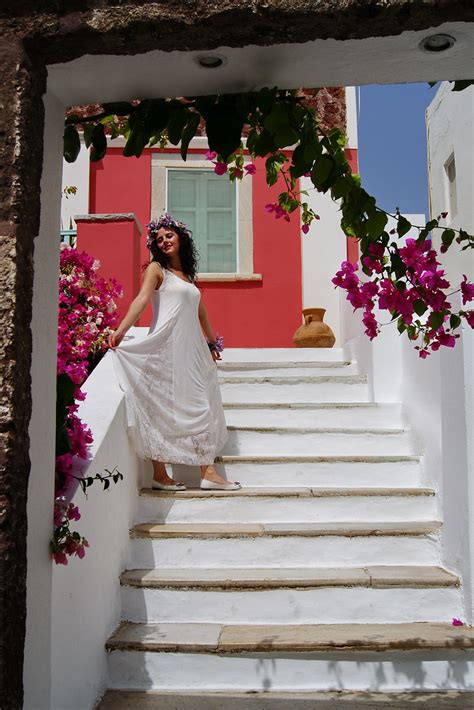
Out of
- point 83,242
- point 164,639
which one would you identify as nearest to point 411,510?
point 164,639

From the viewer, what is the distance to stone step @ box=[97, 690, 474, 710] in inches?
120

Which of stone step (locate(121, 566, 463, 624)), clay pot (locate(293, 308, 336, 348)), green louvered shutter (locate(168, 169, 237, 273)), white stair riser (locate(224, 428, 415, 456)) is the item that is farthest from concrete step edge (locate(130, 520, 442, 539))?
green louvered shutter (locate(168, 169, 237, 273))

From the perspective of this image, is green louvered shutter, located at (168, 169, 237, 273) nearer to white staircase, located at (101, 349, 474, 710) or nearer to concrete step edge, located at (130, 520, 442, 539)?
white staircase, located at (101, 349, 474, 710)

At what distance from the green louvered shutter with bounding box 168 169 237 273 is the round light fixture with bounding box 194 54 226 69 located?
6834 mm

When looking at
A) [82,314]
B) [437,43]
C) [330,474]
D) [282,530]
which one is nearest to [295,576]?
[282,530]

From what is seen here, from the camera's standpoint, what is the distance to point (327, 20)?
173 centimetres

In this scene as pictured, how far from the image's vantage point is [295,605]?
3592 mm

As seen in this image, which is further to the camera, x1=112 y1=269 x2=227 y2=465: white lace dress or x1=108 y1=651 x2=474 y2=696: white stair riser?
x1=112 y1=269 x2=227 y2=465: white lace dress

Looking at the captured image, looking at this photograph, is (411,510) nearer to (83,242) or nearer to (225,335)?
(83,242)

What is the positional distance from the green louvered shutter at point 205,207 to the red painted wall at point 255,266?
1.05ft

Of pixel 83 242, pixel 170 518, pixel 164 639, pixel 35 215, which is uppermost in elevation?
pixel 83 242

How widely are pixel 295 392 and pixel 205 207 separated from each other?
151 inches

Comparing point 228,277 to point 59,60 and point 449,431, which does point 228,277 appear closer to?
point 449,431

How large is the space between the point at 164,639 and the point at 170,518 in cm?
99
